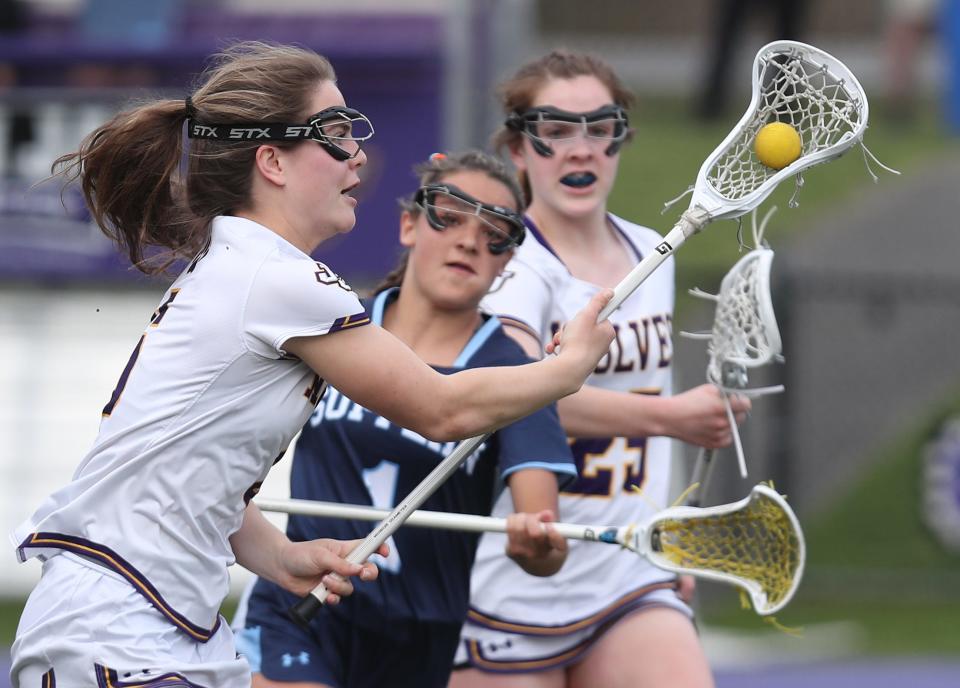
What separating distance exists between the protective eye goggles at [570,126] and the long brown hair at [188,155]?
43.8 inches

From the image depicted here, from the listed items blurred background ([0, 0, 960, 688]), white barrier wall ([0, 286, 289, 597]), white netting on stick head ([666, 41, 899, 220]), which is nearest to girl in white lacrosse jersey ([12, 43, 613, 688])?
white netting on stick head ([666, 41, 899, 220])

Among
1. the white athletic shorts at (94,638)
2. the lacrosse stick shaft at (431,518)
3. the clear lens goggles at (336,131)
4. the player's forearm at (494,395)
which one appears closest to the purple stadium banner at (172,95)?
the lacrosse stick shaft at (431,518)

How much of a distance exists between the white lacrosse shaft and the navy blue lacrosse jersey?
0.28m

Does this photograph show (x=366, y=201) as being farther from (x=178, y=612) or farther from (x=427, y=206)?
(x=178, y=612)

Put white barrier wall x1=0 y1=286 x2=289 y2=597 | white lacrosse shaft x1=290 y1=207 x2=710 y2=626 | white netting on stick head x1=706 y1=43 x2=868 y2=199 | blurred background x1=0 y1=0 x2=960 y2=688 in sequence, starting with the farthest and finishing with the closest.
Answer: white barrier wall x1=0 y1=286 x2=289 y2=597 < blurred background x1=0 y1=0 x2=960 y2=688 < white netting on stick head x1=706 y1=43 x2=868 y2=199 < white lacrosse shaft x1=290 y1=207 x2=710 y2=626

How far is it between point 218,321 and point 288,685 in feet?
3.57

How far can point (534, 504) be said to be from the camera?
3.75 metres

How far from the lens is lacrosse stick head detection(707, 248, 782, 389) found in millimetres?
3918

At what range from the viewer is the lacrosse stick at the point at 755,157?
3502mm

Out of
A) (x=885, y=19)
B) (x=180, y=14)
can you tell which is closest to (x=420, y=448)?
(x=180, y=14)

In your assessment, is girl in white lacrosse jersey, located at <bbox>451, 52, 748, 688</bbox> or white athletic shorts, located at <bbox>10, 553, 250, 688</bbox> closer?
white athletic shorts, located at <bbox>10, 553, 250, 688</bbox>

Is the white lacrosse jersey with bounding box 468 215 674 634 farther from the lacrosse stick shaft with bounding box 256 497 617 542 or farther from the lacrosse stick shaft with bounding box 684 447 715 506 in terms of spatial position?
the lacrosse stick shaft with bounding box 256 497 617 542

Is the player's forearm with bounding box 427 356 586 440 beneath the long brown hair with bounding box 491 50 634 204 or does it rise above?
beneath

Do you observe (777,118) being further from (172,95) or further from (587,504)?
(172,95)
